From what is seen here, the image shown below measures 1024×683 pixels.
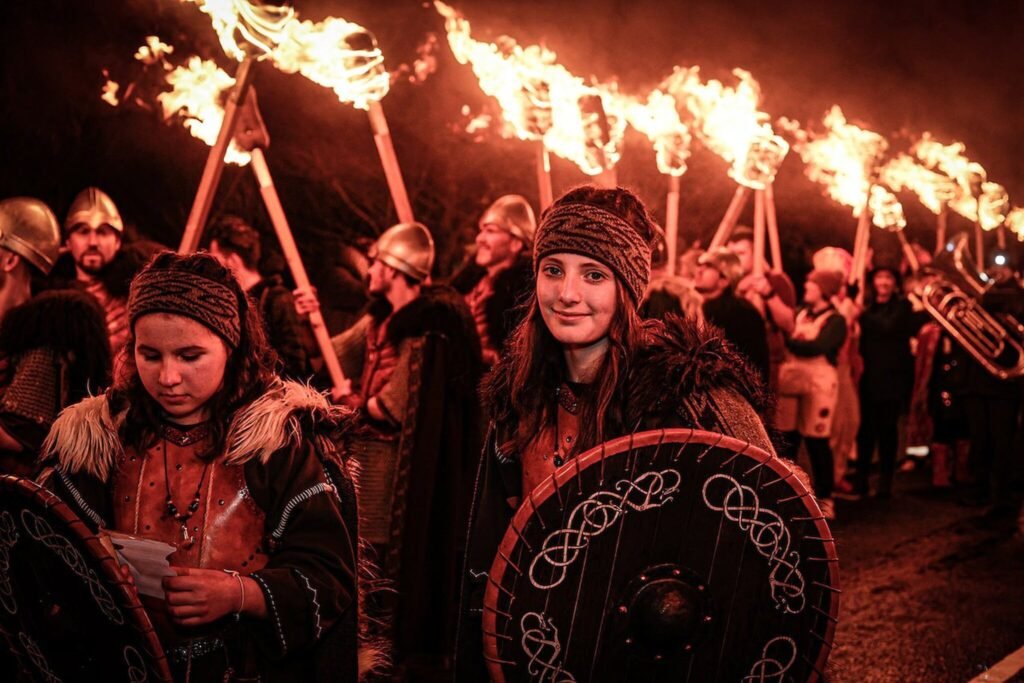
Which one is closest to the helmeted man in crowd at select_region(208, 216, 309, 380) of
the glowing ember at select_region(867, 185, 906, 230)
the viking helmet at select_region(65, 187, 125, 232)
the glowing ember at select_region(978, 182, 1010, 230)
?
the viking helmet at select_region(65, 187, 125, 232)

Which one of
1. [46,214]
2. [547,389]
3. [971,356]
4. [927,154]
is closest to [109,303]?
[46,214]

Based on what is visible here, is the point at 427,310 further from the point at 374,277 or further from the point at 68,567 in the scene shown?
the point at 68,567

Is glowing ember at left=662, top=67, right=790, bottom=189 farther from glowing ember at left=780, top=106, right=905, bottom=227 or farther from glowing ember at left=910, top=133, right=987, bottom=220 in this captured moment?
glowing ember at left=910, top=133, right=987, bottom=220

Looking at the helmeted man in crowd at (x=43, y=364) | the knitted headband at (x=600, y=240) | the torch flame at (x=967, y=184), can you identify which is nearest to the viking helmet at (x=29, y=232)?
the helmeted man in crowd at (x=43, y=364)

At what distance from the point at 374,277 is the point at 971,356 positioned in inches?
232

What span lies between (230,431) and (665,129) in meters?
7.85

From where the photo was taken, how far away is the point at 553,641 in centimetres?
262

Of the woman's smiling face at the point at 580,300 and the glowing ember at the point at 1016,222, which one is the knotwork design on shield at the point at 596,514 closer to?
the woman's smiling face at the point at 580,300

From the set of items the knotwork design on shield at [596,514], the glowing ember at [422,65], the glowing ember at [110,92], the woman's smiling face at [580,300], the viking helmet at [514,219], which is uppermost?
the glowing ember at [422,65]

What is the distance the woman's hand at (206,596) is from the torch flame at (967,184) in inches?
472

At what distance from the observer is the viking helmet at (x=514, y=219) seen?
7.44 metres

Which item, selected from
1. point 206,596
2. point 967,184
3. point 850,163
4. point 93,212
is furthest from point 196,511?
point 967,184

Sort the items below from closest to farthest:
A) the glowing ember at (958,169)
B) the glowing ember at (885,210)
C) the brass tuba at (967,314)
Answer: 1. the brass tuba at (967,314)
2. the glowing ember at (885,210)
3. the glowing ember at (958,169)

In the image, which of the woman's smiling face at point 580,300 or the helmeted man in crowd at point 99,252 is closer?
the woman's smiling face at point 580,300
